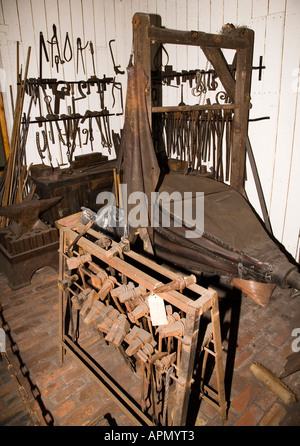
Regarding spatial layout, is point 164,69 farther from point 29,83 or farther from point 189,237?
point 189,237

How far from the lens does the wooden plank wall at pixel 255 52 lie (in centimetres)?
377

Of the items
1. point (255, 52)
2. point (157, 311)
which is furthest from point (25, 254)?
point (255, 52)

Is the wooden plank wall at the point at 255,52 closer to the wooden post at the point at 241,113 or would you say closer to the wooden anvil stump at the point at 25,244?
the wooden post at the point at 241,113

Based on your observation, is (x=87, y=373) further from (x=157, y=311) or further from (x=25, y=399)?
(x=157, y=311)

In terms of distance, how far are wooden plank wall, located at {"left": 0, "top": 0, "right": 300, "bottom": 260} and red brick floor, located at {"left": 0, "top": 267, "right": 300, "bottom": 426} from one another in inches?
53.5

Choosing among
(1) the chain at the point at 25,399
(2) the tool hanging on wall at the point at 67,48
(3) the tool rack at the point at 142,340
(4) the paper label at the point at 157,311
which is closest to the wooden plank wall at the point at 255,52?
(2) the tool hanging on wall at the point at 67,48

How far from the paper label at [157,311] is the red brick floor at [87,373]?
1.10 metres

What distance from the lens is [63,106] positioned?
5.52 metres

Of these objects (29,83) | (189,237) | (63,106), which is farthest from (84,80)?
(189,237)

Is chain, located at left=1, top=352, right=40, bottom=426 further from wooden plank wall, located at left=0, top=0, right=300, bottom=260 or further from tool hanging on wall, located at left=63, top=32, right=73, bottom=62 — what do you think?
tool hanging on wall, located at left=63, top=32, right=73, bottom=62

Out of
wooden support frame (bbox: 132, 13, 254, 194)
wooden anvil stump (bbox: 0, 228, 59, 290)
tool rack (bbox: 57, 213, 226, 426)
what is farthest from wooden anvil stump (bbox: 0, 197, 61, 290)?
wooden support frame (bbox: 132, 13, 254, 194)

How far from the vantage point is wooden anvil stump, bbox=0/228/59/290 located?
13.1 feet

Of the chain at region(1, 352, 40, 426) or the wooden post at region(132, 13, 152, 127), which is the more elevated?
the wooden post at region(132, 13, 152, 127)

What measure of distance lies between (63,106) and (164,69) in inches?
73.8
